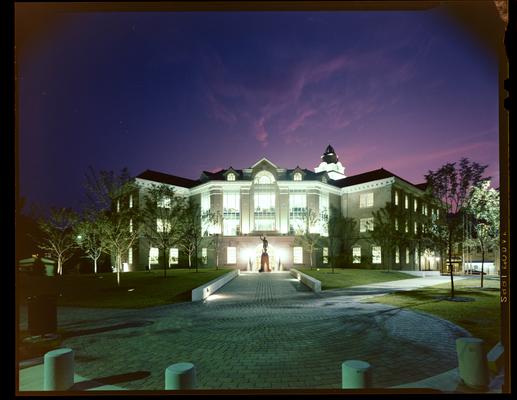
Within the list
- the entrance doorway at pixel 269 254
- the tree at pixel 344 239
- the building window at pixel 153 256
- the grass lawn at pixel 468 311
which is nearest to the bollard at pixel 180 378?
the grass lawn at pixel 468 311

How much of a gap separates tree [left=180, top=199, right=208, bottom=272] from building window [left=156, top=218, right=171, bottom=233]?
1778 mm

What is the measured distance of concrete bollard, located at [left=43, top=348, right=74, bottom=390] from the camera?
5.11m

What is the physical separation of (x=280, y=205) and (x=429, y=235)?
2546 cm

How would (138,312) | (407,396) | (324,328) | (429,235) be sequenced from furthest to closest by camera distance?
(429,235), (138,312), (324,328), (407,396)

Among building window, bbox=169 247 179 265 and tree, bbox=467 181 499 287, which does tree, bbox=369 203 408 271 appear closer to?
tree, bbox=467 181 499 287

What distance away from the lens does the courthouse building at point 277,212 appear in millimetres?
41188

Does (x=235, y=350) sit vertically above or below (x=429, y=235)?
below

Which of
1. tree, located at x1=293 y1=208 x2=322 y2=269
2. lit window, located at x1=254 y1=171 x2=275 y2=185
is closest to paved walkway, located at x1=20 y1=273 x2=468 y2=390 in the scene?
tree, located at x1=293 y1=208 x2=322 y2=269

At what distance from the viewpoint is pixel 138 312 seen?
1264cm

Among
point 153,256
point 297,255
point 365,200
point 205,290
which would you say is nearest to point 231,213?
point 297,255

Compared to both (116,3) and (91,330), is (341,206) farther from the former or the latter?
(116,3)

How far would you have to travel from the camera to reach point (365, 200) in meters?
44.8

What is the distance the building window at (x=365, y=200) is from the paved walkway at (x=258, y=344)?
109 feet

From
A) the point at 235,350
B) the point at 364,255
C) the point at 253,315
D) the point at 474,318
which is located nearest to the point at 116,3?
the point at 235,350
